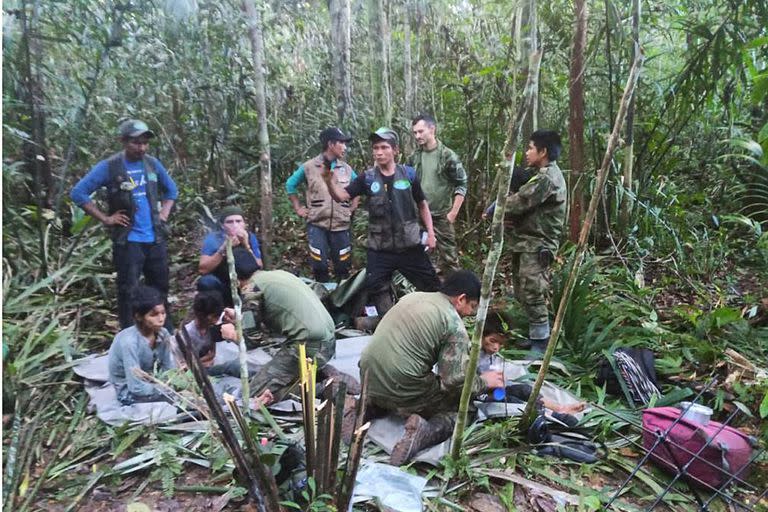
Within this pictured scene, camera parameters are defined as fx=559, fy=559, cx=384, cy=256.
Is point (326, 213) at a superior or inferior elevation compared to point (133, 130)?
inferior

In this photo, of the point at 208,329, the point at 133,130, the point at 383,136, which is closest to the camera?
the point at 208,329

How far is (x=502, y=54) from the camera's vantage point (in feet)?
24.1

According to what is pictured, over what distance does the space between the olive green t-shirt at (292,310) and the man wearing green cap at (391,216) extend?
118 cm

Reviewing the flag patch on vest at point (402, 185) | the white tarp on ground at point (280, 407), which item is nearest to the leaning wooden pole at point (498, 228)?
the white tarp on ground at point (280, 407)

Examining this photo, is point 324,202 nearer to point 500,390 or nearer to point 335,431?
point 500,390

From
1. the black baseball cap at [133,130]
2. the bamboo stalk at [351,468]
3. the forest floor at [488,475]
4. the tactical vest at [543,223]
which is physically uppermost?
the black baseball cap at [133,130]

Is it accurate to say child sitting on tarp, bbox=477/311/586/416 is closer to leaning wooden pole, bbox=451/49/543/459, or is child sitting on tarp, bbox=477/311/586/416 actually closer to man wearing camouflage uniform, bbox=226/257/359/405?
leaning wooden pole, bbox=451/49/543/459

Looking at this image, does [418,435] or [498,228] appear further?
[418,435]

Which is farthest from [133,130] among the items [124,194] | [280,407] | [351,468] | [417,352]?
[351,468]

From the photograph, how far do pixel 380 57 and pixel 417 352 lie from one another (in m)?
6.00

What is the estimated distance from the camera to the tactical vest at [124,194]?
4.41 metres

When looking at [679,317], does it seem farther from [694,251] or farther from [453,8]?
[453,8]

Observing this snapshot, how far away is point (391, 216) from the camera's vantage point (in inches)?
192

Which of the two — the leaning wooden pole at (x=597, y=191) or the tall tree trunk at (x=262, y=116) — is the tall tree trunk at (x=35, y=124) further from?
the leaning wooden pole at (x=597, y=191)
